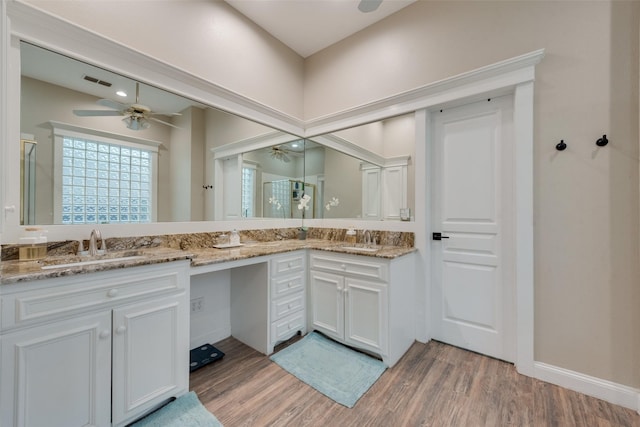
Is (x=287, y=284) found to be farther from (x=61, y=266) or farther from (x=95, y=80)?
(x=95, y=80)

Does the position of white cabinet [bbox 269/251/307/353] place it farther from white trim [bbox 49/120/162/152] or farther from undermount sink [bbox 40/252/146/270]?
white trim [bbox 49/120/162/152]

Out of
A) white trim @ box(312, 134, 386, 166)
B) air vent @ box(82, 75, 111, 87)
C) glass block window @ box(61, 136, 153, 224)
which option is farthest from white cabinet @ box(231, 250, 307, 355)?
air vent @ box(82, 75, 111, 87)

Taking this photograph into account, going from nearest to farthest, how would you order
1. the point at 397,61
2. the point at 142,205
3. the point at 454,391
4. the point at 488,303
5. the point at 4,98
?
the point at 4,98 < the point at 454,391 < the point at 142,205 < the point at 488,303 < the point at 397,61

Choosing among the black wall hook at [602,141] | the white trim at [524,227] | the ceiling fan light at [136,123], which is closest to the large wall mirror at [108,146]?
the ceiling fan light at [136,123]

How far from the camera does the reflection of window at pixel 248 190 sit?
272 centimetres

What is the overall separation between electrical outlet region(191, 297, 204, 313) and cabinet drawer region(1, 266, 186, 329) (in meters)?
0.79

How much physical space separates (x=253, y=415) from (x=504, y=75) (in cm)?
298

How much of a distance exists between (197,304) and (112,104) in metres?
1.69

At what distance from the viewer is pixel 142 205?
1.96m

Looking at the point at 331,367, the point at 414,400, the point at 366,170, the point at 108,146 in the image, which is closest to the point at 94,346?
the point at 108,146

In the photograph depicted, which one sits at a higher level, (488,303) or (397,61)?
(397,61)

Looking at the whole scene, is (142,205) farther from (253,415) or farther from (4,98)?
(253,415)

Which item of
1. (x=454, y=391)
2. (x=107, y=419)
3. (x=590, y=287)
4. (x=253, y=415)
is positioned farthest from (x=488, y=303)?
(x=107, y=419)

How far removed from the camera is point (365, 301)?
2154 millimetres
